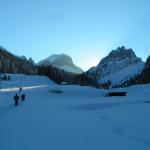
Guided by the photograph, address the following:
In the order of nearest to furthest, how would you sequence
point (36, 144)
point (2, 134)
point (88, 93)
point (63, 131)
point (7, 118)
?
point (36, 144) < point (2, 134) < point (63, 131) < point (7, 118) < point (88, 93)

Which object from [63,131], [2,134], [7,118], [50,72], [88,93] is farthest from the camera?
[50,72]

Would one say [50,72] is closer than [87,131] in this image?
No

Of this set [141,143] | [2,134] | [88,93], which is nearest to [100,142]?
[141,143]

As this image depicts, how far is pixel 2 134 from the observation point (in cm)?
2239

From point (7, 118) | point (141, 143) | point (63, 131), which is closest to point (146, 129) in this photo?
point (141, 143)

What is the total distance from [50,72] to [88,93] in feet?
261

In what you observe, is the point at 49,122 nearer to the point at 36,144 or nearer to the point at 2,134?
the point at 2,134

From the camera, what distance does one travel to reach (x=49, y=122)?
28031 mm

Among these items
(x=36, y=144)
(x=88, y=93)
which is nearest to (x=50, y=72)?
(x=88, y=93)

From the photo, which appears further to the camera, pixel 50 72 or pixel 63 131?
pixel 50 72

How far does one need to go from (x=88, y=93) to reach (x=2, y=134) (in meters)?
74.0

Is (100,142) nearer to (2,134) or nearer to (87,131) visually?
(87,131)

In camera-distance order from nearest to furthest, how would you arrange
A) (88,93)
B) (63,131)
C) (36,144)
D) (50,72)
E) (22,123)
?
(36,144)
(63,131)
(22,123)
(88,93)
(50,72)

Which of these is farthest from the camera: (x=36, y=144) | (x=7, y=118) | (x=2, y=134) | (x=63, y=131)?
(x=7, y=118)
